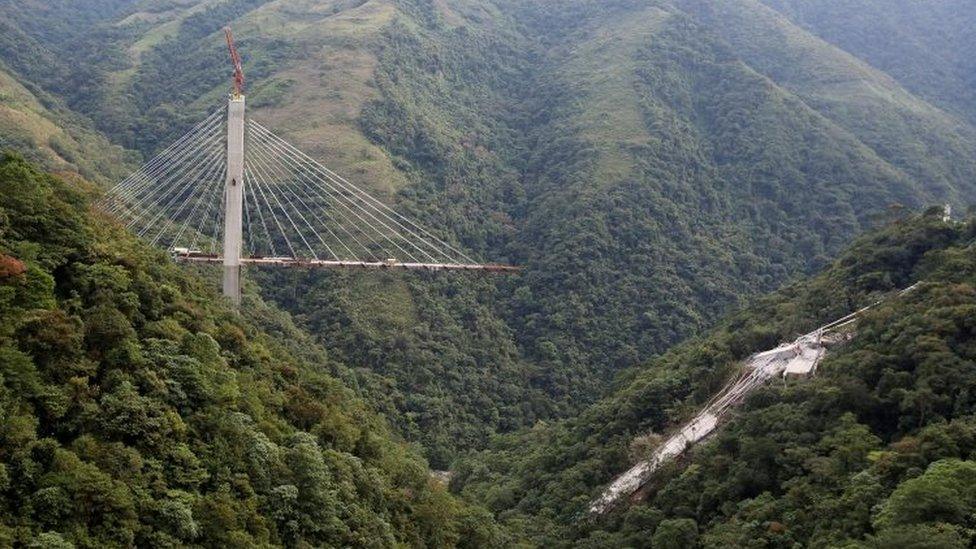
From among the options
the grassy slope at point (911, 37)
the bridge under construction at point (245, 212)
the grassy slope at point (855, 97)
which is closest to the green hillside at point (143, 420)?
the bridge under construction at point (245, 212)

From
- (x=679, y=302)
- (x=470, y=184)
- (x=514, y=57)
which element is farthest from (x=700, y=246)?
(x=514, y=57)

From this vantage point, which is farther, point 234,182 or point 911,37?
point 911,37

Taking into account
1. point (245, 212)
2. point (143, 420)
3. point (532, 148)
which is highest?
point (143, 420)

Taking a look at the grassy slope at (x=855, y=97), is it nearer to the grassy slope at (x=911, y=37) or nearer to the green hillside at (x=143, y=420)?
the grassy slope at (x=911, y=37)

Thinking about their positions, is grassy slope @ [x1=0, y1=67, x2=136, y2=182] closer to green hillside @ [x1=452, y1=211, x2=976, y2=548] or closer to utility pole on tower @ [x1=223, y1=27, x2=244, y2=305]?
utility pole on tower @ [x1=223, y1=27, x2=244, y2=305]

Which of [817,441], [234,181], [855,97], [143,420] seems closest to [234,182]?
[234,181]

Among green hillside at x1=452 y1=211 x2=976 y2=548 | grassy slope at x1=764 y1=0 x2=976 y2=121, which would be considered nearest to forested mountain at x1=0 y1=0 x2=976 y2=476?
grassy slope at x1=764 y1=0 x2=976 y2=121

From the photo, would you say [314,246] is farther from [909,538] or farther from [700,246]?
[909,538]

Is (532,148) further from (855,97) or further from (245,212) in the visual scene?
(855,97)
